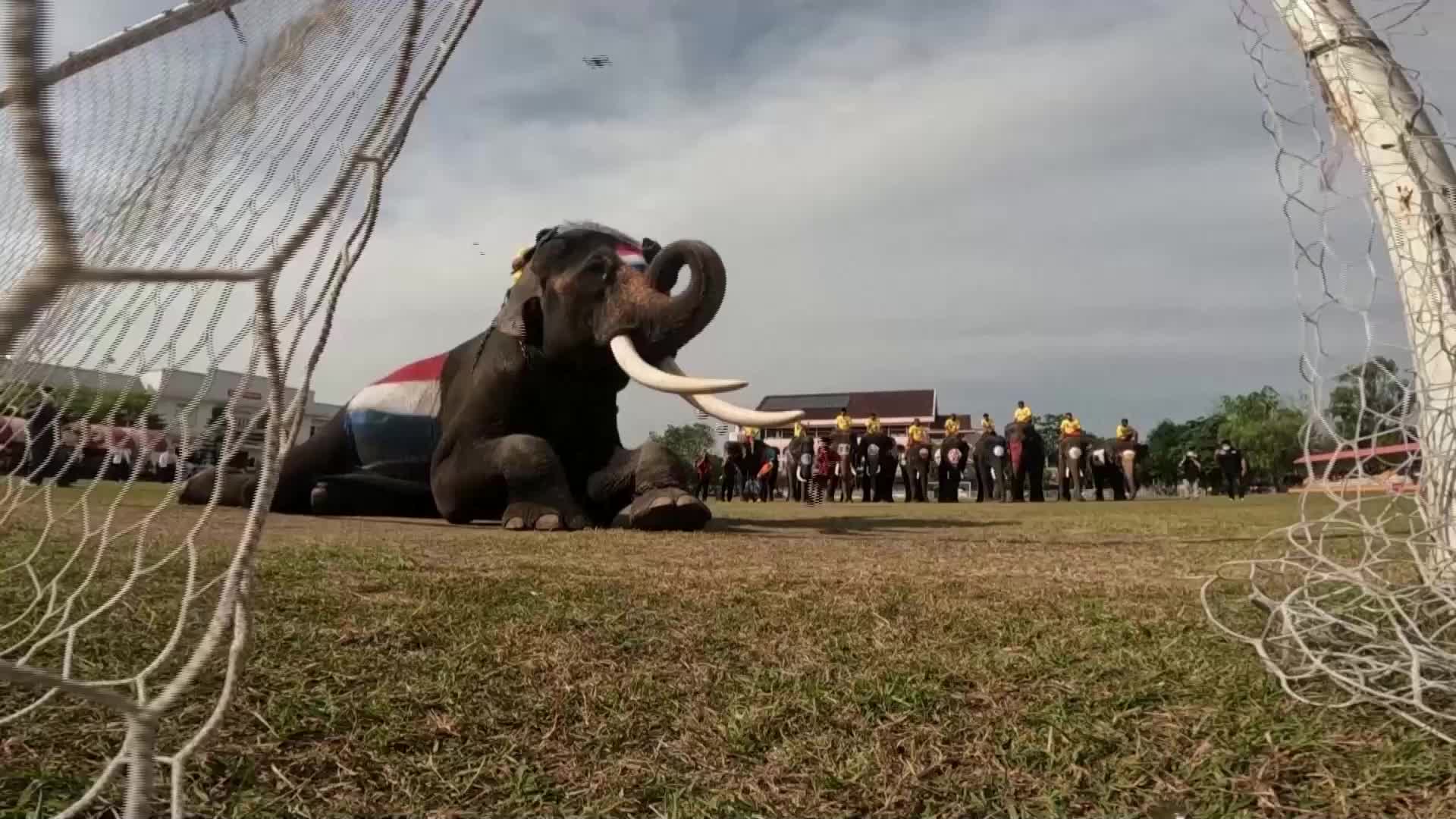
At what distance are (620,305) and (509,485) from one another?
1.17 metres

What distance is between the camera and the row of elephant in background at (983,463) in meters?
15.8

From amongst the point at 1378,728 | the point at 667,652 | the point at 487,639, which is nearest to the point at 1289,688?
the point at 1378,728

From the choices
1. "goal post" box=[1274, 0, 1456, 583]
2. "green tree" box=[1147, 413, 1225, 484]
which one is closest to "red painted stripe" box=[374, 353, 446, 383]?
"goal post" box=[1274, 0, 1456, 583]

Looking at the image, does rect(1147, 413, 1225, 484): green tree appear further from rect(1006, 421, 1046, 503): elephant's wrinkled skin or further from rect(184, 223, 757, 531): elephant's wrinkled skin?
rect(184, 223, 757, 531): elephant's wrinkled skin

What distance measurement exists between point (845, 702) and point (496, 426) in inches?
171

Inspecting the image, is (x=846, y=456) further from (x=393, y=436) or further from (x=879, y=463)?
(x=393, y=436)

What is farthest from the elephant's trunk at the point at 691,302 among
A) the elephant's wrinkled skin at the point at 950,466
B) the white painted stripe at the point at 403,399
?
the elephant's wrinkled skin at the point at 950,466

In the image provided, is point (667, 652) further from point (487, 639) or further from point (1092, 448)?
point (1092, 448)

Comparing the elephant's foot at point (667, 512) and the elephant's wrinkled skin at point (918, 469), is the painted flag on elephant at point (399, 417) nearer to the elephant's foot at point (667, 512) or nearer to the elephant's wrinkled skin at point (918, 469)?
the elephant's foot at point (667, 512)

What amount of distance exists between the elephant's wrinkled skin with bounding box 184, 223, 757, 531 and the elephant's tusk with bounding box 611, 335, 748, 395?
0.09 feet

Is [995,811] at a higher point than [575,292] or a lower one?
lower

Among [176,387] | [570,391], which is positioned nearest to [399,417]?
[570,391]

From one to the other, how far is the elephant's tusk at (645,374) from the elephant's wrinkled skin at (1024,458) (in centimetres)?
1107

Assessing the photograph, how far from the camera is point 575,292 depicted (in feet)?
18.7
